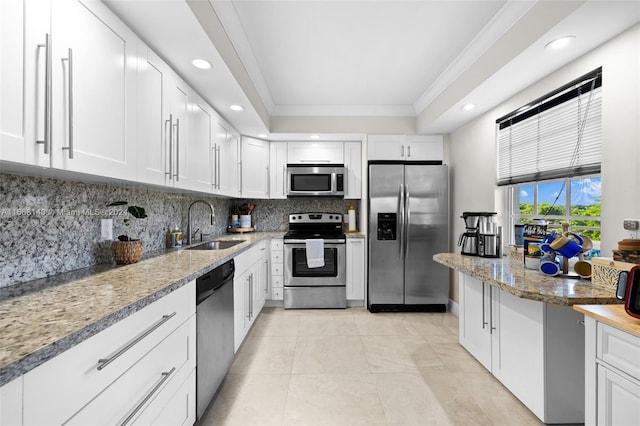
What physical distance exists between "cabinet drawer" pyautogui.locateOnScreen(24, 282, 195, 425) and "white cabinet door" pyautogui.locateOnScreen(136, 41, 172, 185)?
0.80 meters

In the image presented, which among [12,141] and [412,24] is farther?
[412,24]

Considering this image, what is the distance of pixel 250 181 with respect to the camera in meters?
3.80

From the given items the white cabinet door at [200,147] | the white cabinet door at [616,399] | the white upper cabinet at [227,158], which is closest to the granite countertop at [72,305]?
the white cabinet door at [200,147]

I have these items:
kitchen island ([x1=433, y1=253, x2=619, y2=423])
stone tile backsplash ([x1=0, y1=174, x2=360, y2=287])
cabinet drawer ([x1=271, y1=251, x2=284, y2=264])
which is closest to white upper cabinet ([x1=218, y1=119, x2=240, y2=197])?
stone tile backsplash ([x1=0, y1=174, x2=360, y2=287])

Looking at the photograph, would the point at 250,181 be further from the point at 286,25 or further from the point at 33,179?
the point at 33,179

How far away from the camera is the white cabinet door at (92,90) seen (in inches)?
41.8

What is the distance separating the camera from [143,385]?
3.57 ft

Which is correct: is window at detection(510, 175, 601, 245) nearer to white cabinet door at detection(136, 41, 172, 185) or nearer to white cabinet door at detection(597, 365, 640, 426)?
white cabinet door at detection(597, 365, 640, 426)

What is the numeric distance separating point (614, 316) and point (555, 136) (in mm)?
1527

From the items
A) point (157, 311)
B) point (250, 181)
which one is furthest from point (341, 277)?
point (157, 311)

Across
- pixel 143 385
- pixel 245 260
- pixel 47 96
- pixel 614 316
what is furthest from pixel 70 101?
pixel 614 316

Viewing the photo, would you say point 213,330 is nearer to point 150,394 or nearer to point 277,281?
point 150,394

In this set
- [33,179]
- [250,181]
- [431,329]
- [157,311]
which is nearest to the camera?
[157,311]

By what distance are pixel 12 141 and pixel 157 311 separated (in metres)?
0.74
